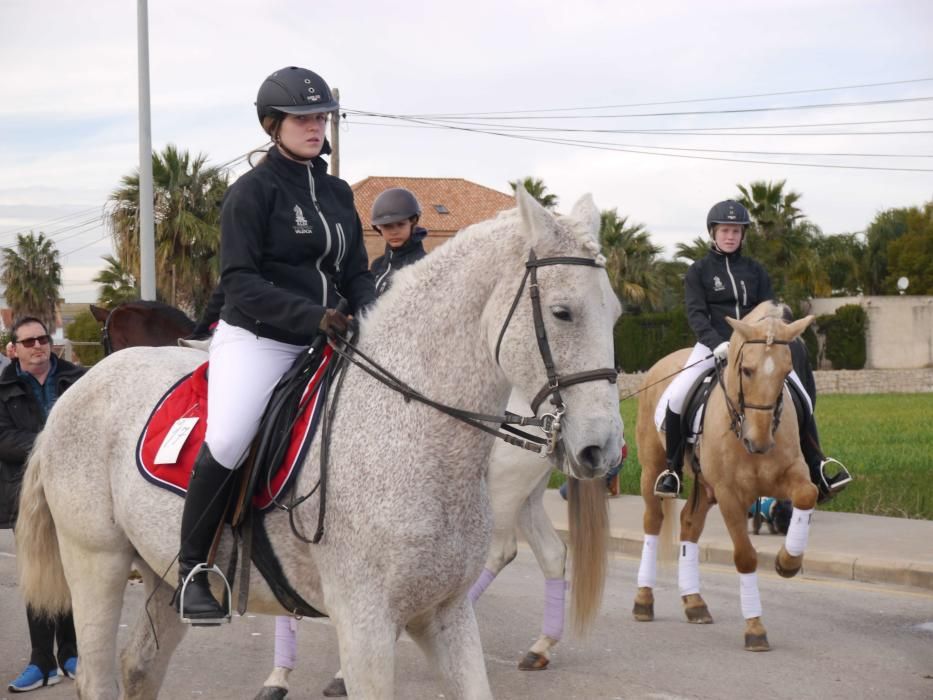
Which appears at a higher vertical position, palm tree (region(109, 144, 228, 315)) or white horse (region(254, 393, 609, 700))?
palm tree (region(109, 144, 228, 315))

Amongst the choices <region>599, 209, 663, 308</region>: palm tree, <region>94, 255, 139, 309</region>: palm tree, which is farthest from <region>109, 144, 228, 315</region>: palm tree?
<region>599, 209, 663, 308</region>: palm tree

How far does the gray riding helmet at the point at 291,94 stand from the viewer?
14.6 ft

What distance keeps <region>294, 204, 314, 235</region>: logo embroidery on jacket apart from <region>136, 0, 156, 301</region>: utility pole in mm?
14373

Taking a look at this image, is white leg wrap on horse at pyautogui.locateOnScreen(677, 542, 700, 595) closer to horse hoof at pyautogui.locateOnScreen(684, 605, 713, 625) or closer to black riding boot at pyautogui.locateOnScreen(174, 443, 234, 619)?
horse hoof at pyautogui.locateOnScreen(684, 605, 713, 625)

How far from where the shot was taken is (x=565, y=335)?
363cm

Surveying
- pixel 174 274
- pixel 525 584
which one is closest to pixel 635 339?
pixel 174 274

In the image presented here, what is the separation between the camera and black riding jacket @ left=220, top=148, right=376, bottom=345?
4.19m

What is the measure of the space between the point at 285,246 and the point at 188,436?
844mm

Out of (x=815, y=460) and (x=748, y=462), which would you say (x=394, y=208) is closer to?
(x=748, y=462)

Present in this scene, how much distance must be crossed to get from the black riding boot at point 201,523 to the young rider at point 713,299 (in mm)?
5369

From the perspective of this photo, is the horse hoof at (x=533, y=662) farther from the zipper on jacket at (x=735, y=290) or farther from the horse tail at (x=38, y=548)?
the zipper on jacket at (x=735, y=290)

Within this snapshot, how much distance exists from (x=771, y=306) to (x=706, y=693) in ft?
10.1

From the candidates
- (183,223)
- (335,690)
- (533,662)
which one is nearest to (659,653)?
(533,662)

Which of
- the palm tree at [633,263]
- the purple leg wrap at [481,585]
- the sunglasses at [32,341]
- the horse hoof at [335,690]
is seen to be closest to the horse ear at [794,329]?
the purple leg wrap at [481,585]
